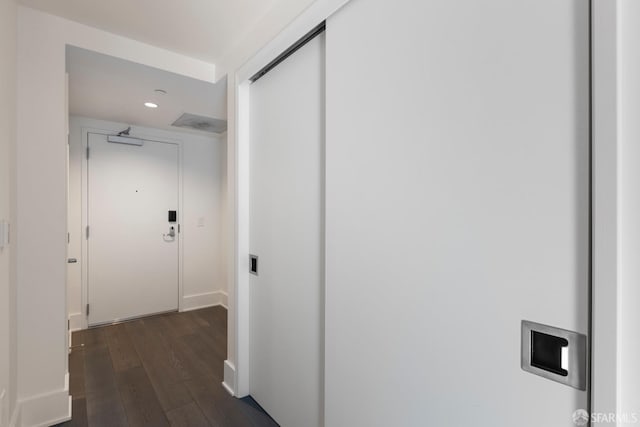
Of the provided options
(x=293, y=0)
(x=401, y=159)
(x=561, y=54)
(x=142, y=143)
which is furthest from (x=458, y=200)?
(x=142, y=143)

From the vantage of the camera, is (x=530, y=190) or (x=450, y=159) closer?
(x=530, y=190)

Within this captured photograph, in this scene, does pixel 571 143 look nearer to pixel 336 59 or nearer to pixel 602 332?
pixel 602 332

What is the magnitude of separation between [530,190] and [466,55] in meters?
→ 0.44

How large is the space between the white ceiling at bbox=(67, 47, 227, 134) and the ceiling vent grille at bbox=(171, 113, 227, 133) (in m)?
0.09

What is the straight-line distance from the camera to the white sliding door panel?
714 millimetres

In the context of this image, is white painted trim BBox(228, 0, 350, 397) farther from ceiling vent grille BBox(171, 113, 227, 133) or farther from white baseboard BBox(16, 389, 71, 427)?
ceiling vent grille BBox(171, 113, 227, 133)

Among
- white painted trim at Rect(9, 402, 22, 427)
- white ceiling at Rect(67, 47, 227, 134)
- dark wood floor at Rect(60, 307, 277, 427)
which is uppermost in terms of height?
white ceiling at Rect(67, 47, 227, 134)

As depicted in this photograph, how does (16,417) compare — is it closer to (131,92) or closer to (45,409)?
(45,409)

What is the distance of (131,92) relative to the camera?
2.60m

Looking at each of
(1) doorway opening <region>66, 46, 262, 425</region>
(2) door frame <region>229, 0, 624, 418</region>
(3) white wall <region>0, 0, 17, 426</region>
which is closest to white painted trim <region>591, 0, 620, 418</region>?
(2) door frame <region>229, 0, 624, 418</region>

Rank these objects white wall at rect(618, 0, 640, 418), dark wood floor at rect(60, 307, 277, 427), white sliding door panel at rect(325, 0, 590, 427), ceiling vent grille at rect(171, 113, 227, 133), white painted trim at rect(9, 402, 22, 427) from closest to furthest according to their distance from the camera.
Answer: white wall at rect(618, 0, 640, 418)
white sliding door panel at rect(325, 0, 590, 427)
white painted trim at rect(9, 402, 22, 427)
dark wood floor at rect(60, 307, 277, 427)
ceiling vent grille at rect(171, 113, 227, 133)

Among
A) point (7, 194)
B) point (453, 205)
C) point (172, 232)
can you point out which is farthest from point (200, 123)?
point (453, 205)

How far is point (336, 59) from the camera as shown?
4.37 feet

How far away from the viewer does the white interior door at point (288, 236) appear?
1.56 m
